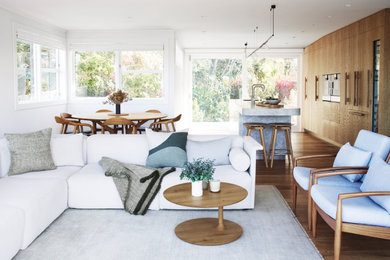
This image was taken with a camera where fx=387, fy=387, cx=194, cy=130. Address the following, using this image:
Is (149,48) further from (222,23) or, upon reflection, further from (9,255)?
(9,255)

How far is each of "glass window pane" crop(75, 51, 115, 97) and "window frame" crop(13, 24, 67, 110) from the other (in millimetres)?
342

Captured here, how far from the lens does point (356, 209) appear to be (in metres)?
2.75

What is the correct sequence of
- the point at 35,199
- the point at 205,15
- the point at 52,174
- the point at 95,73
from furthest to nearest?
the point at 95,73, the point at 205,15, the point at 52,174, the point at 35,199

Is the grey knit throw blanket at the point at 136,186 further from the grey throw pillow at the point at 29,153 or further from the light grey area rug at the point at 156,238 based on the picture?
the grey throw pillow at the point at 29,153

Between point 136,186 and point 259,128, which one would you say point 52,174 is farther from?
point 259,128

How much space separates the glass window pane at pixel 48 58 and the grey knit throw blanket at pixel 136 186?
16.3ft

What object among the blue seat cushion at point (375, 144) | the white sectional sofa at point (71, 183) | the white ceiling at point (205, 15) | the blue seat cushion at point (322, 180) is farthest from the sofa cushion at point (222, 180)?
the white ceiling at point (205, 15)

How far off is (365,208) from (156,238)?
1696 millimetres

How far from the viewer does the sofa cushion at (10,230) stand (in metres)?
2.71

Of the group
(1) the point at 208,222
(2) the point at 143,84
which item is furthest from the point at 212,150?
(2) the point at 143,84

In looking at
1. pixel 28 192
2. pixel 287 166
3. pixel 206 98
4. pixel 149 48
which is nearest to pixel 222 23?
pixel 149 48

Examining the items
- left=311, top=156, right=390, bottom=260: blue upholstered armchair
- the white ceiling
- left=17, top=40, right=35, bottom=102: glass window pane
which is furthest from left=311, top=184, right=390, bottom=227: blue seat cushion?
left=17, top=40, right=35, bottom=102: glass window pane

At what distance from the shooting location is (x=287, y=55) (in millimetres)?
11961

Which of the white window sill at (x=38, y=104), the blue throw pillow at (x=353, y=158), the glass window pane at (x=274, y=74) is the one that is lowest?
the blue throw pillow at (x=353, y=158)
